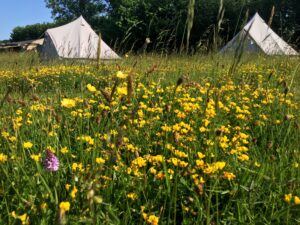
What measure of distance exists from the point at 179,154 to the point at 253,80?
129 inches

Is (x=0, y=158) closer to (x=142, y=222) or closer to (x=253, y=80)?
(x=142, y=222)

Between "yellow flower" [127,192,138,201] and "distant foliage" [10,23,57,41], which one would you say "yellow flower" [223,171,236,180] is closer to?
"yellow flower" [127,192,138,201]

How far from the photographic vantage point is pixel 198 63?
6000 millimetres

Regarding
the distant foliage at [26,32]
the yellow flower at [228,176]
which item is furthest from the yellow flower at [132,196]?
the distant foliage at [26,32]

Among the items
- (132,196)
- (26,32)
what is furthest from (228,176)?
(26,32)

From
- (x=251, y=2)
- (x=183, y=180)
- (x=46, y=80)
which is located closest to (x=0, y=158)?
(x=183, y=180)

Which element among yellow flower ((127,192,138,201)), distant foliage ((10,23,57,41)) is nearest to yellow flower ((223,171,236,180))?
yellow flower ((127,192,138,201))

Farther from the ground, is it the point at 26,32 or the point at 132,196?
the point at 26,32

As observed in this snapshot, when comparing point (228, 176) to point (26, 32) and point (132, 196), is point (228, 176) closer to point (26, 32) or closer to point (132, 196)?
point (132, 196)

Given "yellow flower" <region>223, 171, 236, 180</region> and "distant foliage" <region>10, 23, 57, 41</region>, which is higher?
"distant foliage" <region>10, 23, 57, 41</region>

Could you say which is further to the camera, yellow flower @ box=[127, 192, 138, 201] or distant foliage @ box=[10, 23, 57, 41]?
distant foliage @ box=[10, 23, 57, 41]

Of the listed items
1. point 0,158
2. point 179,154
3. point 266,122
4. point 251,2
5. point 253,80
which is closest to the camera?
point 0,158

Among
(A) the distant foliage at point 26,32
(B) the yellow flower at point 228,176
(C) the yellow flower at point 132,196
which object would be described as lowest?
(C) the yellow flower at point 132,196

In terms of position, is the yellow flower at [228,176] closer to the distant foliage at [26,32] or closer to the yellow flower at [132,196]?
the yellow flower at [132,196]
